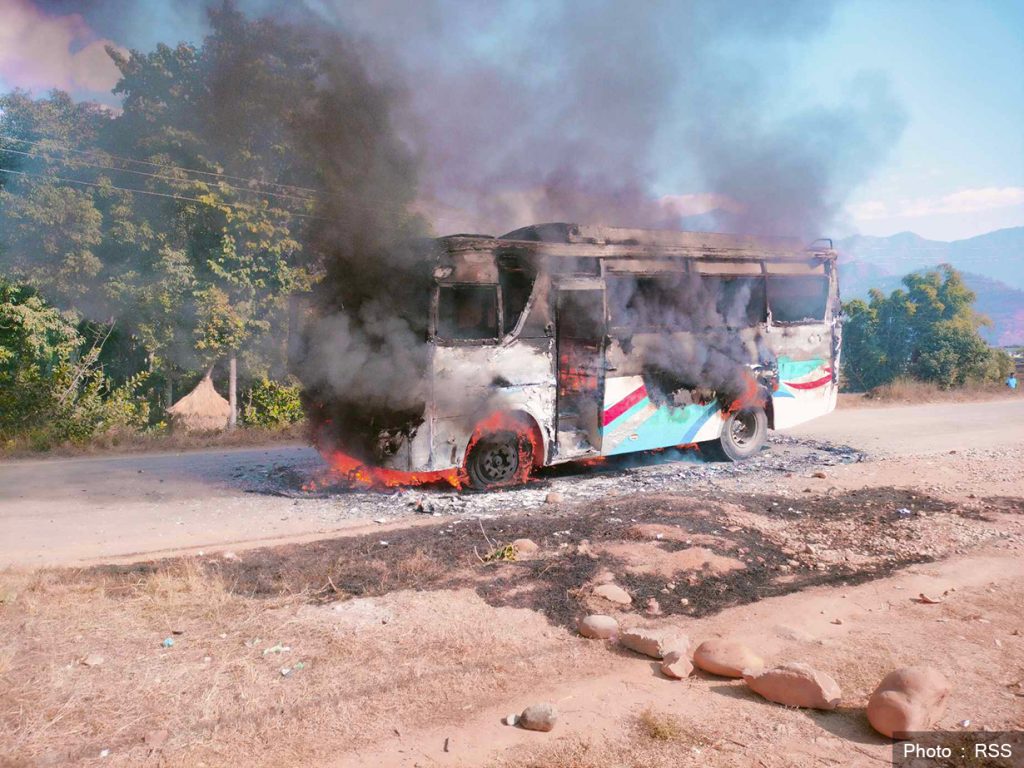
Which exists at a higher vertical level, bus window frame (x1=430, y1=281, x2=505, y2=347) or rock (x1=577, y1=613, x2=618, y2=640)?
bus window frame (x1=430, y1=281, x2=505, y2=347)

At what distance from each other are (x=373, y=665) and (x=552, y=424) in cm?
521

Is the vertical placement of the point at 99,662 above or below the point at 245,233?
below

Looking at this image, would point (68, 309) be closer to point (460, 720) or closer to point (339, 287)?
point (339, 287)

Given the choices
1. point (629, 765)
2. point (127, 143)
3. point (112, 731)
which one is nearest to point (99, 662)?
point (112, 731)

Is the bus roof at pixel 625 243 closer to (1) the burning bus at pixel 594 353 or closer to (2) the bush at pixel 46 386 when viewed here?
(1) the burning bus at pixel 594 353

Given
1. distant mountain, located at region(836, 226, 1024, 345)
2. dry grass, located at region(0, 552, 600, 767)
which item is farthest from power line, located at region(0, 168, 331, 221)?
distant mountain, located at region(836, 226, 1024, 345)

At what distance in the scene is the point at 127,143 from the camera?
52.3ft

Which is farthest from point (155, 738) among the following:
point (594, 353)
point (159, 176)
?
point (159, 176)

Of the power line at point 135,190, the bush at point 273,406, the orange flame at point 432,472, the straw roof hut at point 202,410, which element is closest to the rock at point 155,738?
the orange flame at point 432,472

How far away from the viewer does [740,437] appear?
37.2 feet

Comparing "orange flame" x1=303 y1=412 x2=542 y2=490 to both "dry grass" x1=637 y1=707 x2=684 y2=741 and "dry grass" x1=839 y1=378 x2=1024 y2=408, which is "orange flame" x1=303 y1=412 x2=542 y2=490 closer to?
"dry grass" x1=637 y1=707 x2=684 y2=741

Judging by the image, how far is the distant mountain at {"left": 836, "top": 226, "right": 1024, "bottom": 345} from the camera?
52.0m

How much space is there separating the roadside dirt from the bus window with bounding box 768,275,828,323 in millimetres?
3949

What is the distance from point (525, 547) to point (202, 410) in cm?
1245
